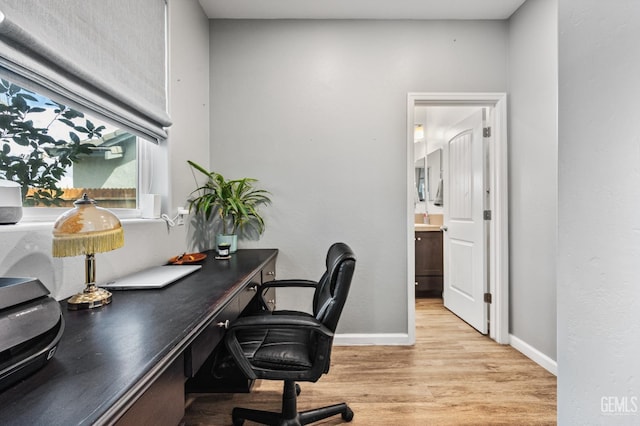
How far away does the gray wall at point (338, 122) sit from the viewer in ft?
8.35

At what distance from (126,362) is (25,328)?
0.67 feet

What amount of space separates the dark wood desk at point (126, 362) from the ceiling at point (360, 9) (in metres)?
2.21

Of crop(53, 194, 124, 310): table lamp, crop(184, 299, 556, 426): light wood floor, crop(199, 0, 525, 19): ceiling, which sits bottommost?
crop(184, 299, 556, 426): light wood floor

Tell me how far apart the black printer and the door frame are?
2275 mm

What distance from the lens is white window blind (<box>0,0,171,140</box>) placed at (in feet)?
3.10

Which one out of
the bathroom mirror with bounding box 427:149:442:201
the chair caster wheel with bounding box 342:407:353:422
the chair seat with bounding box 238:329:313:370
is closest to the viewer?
the chair seat with bounding box 238:329:313:370

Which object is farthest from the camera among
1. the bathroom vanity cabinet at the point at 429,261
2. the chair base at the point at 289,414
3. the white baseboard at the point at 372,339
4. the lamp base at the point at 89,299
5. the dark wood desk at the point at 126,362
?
the bathroom vanity cabinet at the point at 429,261

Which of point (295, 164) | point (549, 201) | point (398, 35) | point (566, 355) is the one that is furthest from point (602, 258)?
point (398, 35)

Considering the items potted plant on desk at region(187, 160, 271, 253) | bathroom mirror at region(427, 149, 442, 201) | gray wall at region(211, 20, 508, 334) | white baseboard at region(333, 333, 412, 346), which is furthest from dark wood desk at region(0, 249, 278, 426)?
bathroom mirror at region(427, 149, 442, 201)

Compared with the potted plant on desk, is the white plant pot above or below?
below

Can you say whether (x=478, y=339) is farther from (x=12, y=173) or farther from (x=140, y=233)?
(x=12, y=173)

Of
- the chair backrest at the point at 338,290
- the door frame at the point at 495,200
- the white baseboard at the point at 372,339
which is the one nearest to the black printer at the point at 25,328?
the chair backrest at the point at 338,290

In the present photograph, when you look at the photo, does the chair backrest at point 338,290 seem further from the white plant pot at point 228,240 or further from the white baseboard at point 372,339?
the white baseboard at point 372,339

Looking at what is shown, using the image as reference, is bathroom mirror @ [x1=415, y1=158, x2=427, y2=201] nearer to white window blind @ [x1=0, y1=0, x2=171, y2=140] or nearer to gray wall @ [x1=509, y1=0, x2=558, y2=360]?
gray wall @ [x1=509, y1=0, x2=558, y2=360]
